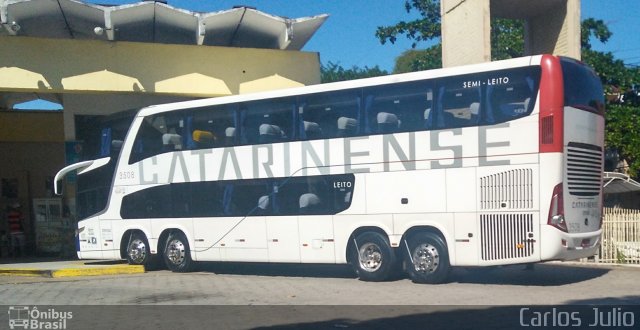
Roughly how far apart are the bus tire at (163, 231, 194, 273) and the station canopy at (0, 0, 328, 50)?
21.3 ft

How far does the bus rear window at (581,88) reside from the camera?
12055 mm

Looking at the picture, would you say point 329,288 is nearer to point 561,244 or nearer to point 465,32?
point 561,244

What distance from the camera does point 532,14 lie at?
1998 cm

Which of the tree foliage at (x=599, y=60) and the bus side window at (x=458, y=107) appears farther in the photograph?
the tree foliage at (x=599, y=60)

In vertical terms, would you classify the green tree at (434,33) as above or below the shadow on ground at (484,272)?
above

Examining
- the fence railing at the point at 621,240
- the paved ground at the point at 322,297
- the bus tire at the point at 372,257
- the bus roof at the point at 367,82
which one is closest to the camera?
the paved ground at the point at 322,297

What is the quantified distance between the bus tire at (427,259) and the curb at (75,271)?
727 cm

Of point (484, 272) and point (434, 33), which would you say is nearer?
point (484, 272)

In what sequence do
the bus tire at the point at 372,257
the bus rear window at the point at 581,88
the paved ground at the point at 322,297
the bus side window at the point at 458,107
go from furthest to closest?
the bus tire at the point at 372,257 < the bus side window at the point at 458,107 < the bus rear window at the point at 581,88 < the paved ground at the point at 322,297

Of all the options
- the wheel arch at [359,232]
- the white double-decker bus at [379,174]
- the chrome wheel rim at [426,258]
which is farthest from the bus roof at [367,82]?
the chrome wheel rim at [426,258]

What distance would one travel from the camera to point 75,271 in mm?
16766

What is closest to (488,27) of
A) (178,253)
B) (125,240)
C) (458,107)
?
(458,107)

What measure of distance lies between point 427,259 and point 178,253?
6.47 meters

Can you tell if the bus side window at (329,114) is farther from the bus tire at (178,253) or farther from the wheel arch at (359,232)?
the bus tire at (178,253)
